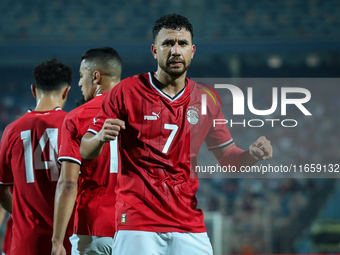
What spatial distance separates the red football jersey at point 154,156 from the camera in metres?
1.98

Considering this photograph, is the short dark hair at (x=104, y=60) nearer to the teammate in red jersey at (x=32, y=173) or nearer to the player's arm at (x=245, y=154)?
the teammate in red jersey at (x=32, y=173)

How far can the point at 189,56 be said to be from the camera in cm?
224

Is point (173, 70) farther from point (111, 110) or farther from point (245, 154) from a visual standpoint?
point (245, 154)

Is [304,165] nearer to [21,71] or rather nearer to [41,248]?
[21,71]

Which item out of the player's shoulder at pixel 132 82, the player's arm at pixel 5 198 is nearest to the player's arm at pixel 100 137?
the player's shoulder at pixel 132 82

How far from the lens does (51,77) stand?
10.0ft

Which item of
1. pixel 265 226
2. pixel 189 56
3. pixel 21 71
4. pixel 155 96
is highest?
pixel 21 71

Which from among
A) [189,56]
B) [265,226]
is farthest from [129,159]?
[265,226]

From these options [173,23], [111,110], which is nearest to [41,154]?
[111,110]

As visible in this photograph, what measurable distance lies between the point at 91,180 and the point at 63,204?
22 cm

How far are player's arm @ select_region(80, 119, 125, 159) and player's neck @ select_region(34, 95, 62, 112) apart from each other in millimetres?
981

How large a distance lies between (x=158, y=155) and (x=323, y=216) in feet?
21.7

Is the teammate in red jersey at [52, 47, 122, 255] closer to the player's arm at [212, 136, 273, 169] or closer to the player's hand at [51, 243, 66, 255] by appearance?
the player's hand at [51, 243, 66, 255]

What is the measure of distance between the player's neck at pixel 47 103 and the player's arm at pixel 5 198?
65 centimetres
